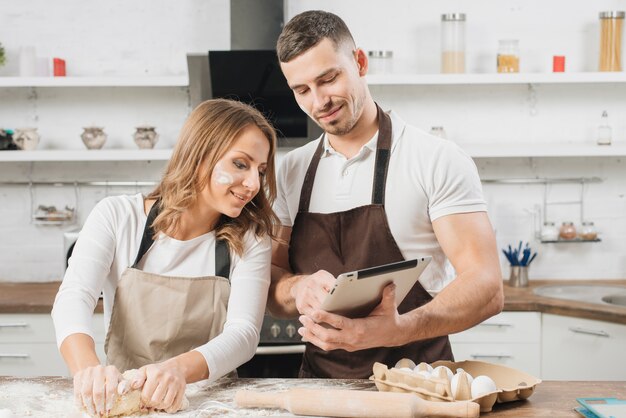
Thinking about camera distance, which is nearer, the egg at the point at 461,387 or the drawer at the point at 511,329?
the egg at the point at 461,387

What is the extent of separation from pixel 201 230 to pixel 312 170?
0.37 metres

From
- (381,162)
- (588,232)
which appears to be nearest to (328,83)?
(381,162)

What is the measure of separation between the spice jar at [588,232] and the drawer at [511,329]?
750mm

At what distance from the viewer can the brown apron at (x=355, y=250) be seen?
2.16 meters

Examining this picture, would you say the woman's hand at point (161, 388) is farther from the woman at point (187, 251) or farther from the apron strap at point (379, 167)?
the apron strap at point (379, 167)

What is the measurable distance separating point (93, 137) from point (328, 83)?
2.21m

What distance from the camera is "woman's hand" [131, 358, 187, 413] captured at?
169 centimetres

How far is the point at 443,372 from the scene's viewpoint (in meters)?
1.72

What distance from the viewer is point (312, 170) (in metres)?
2.29

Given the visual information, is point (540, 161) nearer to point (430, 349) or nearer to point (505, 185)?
point (505, 185)

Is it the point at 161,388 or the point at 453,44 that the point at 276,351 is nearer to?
the point at 453,44

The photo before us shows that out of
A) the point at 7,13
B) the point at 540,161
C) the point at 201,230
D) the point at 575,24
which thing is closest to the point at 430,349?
the point at 201,230

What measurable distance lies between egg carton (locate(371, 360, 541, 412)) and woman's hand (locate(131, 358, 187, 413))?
1.45ft

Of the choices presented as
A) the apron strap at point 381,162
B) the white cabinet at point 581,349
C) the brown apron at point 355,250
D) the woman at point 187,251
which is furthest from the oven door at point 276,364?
the apron strap at point 381,162
